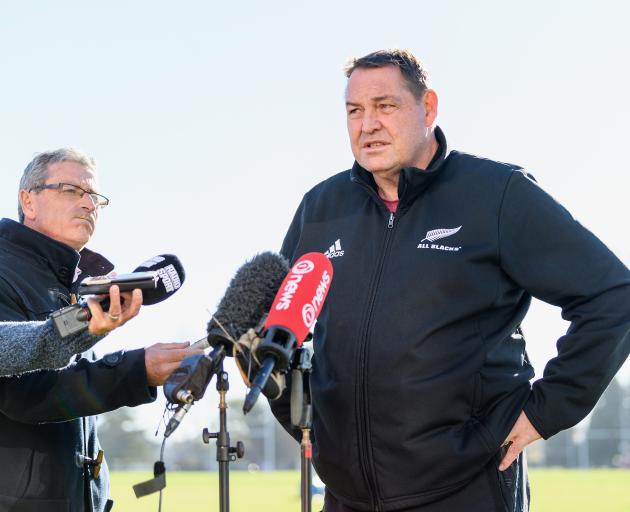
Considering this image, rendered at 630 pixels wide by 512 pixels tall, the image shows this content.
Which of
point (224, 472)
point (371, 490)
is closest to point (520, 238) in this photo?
point (371, 490)

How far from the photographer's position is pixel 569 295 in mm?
4754

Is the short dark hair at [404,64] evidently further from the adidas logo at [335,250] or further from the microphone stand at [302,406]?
the microphone stand at [302,406]

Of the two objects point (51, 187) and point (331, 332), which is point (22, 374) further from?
point (331, 332)

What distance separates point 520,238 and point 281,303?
1.51 meters

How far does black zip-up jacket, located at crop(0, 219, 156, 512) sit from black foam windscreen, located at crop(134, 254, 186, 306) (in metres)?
0.60

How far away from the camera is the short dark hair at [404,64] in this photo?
5246 millimetres

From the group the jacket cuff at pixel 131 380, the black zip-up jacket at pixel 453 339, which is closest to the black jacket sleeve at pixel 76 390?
the jacket cuff at pixel 131 380

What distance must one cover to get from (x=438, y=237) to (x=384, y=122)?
2.30ft

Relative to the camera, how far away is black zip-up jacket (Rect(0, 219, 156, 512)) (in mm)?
5145

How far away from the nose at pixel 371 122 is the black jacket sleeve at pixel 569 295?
0.81 metres

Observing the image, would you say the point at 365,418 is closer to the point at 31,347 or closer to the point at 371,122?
the point at 371,122

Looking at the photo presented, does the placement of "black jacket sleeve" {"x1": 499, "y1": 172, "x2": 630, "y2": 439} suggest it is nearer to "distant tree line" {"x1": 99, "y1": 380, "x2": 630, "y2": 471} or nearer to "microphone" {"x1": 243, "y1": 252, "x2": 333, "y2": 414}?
"microphone" {"x1": 243, "y1": 252, "x2": 333, "y2": 414}

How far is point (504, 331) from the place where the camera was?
190 inches

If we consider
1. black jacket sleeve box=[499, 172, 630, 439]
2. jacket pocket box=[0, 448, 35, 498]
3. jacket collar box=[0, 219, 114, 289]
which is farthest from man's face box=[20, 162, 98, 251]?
black jacket sleeve box=[499, 172, 630, 439]
